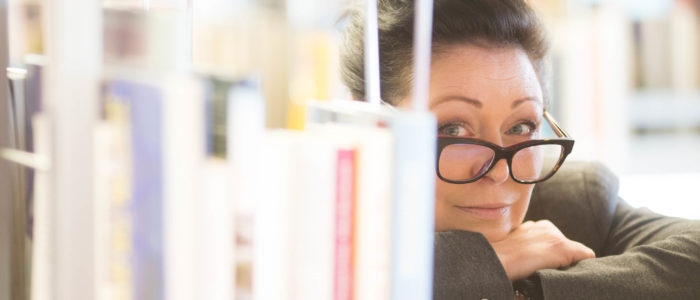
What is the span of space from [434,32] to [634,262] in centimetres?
42

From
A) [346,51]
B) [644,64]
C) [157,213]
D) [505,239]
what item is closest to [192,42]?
[346,51]

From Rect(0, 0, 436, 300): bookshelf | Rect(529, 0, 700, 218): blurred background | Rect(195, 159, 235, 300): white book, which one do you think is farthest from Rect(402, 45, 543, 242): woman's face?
Rect(529, 0, 700, 218): blurred background

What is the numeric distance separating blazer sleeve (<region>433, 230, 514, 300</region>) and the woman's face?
0.05 metres

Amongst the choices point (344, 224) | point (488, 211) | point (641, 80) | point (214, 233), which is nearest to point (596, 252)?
point (488, 211)

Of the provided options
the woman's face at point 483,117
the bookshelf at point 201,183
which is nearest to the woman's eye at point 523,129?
the woman's face at point 483,117

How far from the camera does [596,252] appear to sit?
100 cm

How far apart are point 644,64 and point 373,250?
259 centimetres

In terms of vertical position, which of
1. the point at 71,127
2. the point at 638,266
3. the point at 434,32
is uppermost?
the point at 434,32

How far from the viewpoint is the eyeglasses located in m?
0.93

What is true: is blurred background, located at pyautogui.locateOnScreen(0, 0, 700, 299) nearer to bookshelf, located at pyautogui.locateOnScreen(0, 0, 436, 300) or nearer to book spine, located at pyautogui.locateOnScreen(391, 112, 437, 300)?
bookshelf, located at pyautogui.locateOnScreen(0, 0, 436, 300)

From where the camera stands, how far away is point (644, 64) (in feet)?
9.52

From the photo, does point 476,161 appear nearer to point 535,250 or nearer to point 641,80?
point 535,250

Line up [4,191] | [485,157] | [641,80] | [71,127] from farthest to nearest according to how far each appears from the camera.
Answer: [641,80], [485,157], [4,191], [71,127]

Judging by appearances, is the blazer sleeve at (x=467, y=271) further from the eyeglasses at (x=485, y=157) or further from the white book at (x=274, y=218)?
the white book at (x=274, y=218)
